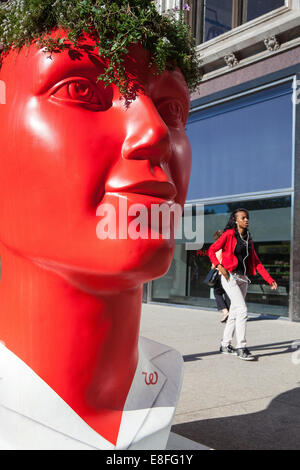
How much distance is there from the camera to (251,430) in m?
3.16

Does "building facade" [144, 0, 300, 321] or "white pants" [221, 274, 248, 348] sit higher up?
"building facade" [144, 0, 300, 321]

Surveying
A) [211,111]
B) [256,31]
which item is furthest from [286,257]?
[256,31]

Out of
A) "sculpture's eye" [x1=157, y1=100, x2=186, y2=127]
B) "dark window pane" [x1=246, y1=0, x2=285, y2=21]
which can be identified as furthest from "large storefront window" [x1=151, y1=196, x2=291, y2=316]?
"sculpture's eye" [x1=157, y1=100, x2=186, y2=127]

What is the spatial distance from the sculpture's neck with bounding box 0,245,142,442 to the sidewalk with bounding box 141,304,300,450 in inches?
61.1

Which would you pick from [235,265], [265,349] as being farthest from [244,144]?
[265,349]

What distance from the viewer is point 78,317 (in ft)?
5.18

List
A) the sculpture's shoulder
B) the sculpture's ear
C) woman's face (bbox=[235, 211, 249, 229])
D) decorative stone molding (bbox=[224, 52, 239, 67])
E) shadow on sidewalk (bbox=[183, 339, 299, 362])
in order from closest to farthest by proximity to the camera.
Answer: the sculpture's ear → the sculpture's shoulder → shadow on sidewalk (bbox=[183, 339, 299, 362]) → woman's face (bbox=[235, 211, 249, 229]) → decorative stone molding (bbox=[224, 52, 239, 67])

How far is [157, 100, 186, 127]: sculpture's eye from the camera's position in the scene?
1685mm

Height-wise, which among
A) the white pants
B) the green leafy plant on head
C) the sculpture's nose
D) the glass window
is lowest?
the white pants

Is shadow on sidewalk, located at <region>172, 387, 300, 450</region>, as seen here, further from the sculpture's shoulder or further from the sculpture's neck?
the sculpture's neck

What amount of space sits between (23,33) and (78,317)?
98 centimetres

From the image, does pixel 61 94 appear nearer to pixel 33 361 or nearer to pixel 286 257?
pixel 33 361

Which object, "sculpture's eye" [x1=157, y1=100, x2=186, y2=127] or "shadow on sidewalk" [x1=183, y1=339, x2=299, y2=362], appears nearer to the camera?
"sculpture's eye" [x1=157, y1=100, x2=186, y2=127]

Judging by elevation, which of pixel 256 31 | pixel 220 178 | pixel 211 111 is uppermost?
pixel 256 31
